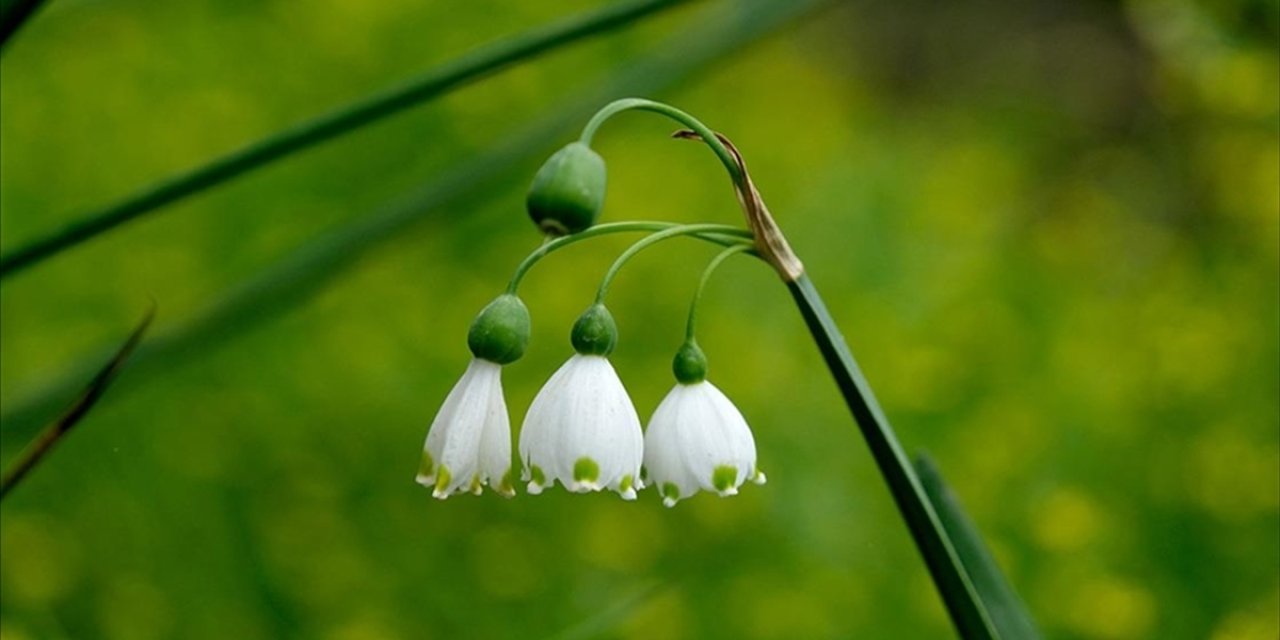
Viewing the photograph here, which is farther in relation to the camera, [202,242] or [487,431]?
[202,242]

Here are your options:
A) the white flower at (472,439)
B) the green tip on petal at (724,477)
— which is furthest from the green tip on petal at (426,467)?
the green tip on petal at (724,477)

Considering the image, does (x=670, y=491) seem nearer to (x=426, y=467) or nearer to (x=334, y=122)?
(x=426, y=467)

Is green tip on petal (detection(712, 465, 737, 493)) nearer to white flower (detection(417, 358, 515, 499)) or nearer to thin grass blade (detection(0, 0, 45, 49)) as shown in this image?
white flower (detection(417, 358, 515, 499))

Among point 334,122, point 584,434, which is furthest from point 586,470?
point 334,122

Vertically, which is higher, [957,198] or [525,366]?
[957,198]

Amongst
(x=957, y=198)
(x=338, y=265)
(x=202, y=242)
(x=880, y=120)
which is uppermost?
(x=880, y=120)

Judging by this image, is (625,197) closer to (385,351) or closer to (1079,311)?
(385,351)

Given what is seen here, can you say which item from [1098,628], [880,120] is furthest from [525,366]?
[880,120]

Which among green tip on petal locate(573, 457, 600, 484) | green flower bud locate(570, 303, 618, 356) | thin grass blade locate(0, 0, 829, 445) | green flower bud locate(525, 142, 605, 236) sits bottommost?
green tip on petal locate(573, 457, 600, 484)

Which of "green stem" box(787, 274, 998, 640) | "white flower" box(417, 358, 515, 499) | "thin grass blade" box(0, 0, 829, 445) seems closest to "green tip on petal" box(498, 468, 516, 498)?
"white flower" box(417, 358, 515, 499)
